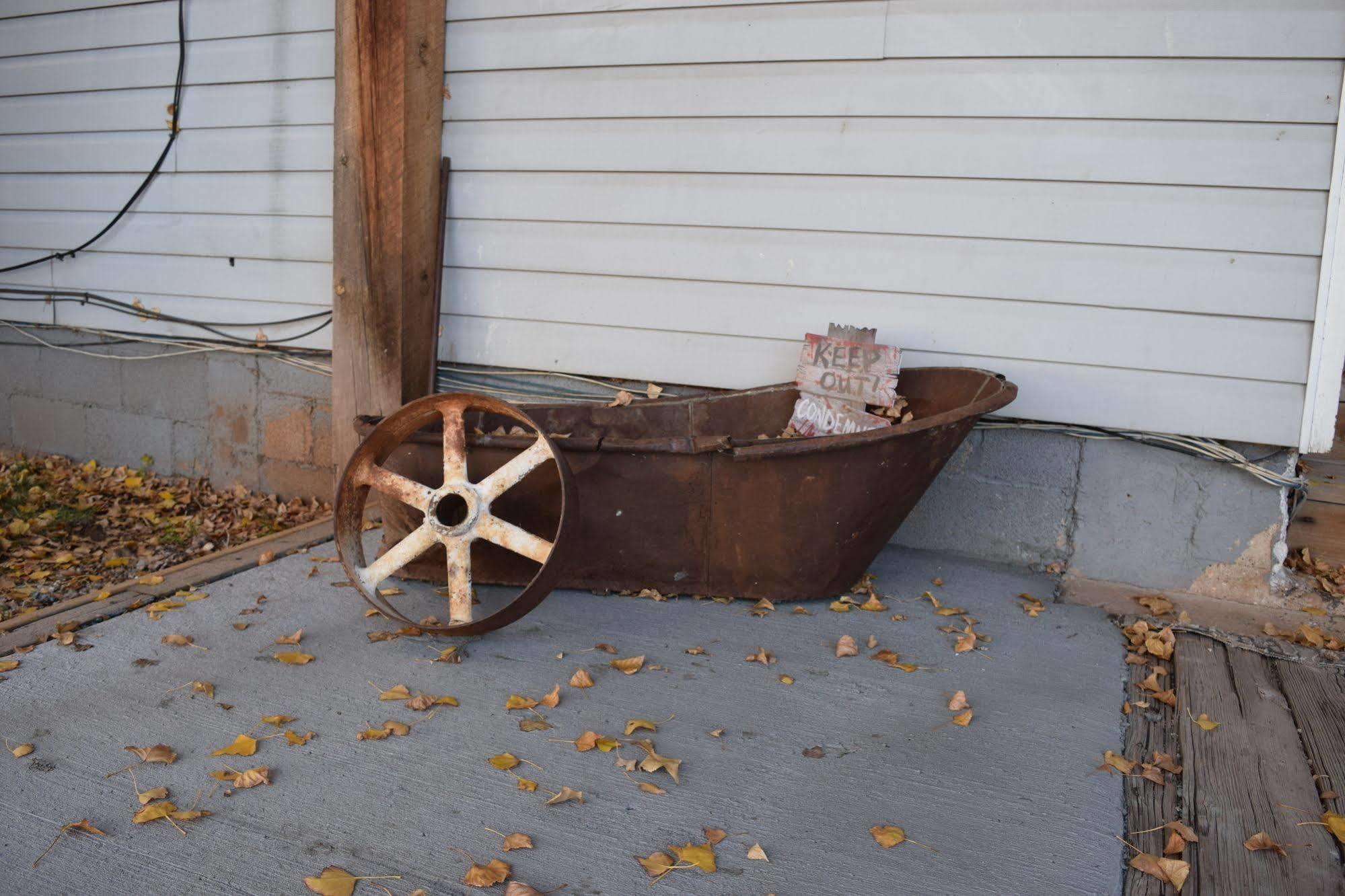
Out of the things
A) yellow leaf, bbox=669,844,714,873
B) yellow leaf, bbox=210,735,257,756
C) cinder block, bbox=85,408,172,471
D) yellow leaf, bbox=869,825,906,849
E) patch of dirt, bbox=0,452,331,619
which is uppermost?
cinder block, bbox=85,408,172,471

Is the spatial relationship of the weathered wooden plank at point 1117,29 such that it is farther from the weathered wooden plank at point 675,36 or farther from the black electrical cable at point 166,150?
the black electrical cable at point 166,150

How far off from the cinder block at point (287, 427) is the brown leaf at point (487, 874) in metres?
3.61

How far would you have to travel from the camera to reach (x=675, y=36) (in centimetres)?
404

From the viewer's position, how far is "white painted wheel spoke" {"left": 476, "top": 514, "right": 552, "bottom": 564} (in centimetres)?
304

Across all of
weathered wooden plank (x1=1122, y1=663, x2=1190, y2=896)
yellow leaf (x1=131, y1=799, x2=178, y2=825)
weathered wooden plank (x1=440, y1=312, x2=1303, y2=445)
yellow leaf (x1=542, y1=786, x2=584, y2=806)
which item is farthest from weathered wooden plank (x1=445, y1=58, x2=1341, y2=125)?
yellow leaf (x1=131, y1=799, x2=178, y2=825)

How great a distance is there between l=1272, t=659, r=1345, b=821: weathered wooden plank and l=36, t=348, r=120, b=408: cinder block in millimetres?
5705

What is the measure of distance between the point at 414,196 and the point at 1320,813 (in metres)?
3.97

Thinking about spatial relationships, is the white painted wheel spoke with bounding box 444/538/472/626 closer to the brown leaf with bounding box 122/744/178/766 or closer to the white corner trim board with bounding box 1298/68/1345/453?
the brown leaf with bounding box 122/744/178/766

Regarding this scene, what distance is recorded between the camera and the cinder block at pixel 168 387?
17.7 feet

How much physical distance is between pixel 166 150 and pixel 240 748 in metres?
4.13

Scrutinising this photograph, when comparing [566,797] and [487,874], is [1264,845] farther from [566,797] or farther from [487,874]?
[487,874]

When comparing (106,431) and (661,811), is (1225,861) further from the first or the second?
(106,431)

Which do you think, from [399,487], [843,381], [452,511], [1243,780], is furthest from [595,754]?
[843,381]

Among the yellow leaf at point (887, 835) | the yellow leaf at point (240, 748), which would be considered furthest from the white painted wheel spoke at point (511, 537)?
the yellow leaf at point (887, 835)
